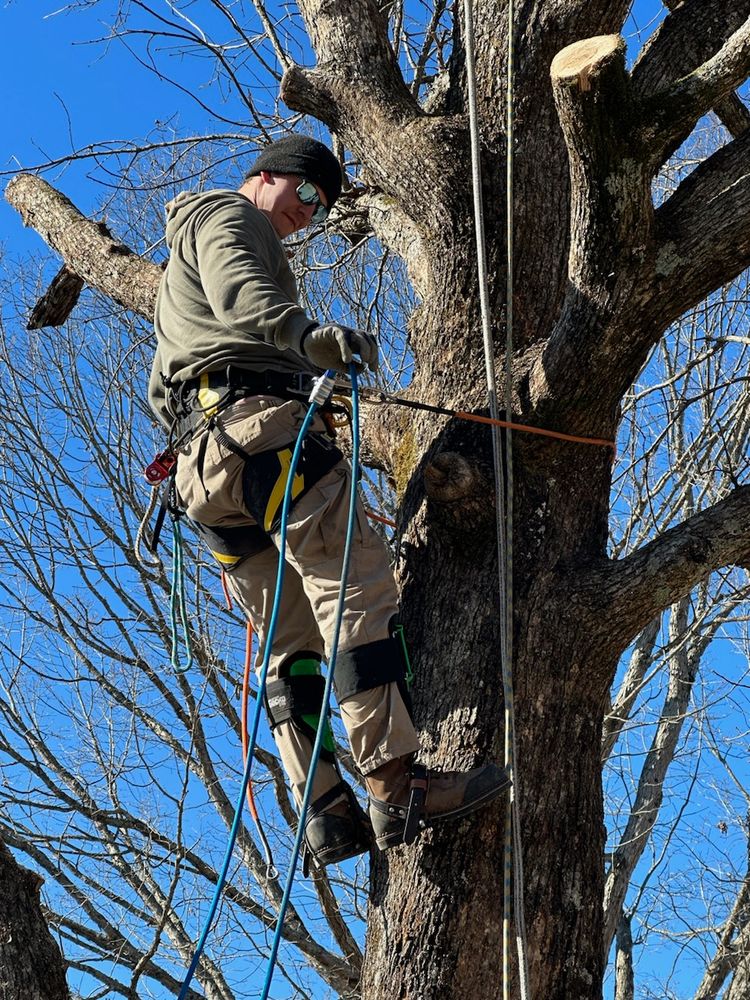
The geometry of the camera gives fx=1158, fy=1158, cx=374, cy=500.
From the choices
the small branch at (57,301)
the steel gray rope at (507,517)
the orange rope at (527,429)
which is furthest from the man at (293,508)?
the small branch at (57,301)

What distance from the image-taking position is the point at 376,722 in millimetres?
2697

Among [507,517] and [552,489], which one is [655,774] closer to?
[552,489]

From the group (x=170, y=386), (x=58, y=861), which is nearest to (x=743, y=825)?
(x=58, y=861)

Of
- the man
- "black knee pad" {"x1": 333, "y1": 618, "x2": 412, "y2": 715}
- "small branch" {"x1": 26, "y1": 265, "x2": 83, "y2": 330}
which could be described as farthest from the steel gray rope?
"small branch" {"x1": 26, "y1": 265, "x2": 83, "y2": 330}

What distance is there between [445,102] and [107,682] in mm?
3639

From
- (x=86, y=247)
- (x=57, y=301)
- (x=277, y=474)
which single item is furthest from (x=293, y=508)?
(x=57, y=301)

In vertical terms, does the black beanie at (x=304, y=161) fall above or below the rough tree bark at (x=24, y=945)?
above

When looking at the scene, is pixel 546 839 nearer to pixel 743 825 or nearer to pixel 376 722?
pixel 376 722

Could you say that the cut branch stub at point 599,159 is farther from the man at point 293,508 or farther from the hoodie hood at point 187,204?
the hoodie hood at point 187,204

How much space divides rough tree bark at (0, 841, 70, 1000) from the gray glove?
4.35ft

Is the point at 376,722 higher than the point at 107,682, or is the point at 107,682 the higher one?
the point at 107,682

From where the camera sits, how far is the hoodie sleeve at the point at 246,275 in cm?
280

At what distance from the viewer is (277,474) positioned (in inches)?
114

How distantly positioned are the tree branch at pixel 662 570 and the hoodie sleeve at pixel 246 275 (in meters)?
0.98
